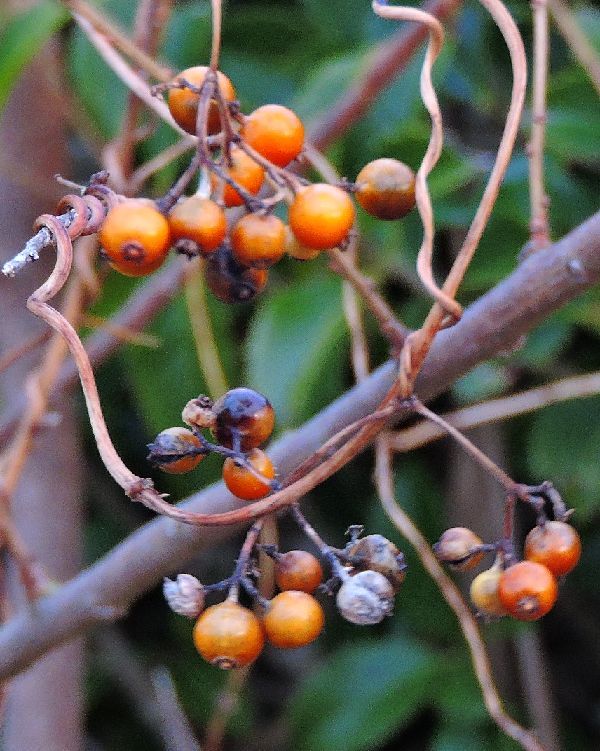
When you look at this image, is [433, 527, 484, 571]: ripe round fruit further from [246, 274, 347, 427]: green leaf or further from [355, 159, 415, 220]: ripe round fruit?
[246, 274, 347, 427]: green leaf

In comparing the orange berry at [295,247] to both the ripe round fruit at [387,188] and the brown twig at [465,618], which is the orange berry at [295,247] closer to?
the ripe round fruit at [387,188]

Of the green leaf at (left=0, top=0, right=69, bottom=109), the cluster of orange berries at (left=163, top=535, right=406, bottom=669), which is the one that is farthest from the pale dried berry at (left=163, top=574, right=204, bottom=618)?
the green leaf at (left=0, top=0, right=69, bottom=109)

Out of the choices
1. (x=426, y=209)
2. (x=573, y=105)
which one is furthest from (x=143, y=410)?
(x=426, y=209)

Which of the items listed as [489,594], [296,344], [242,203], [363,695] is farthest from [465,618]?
[363,695]

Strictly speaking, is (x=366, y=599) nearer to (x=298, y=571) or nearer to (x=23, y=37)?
(x=298, y=571)

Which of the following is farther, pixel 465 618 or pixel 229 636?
pixel 465 618

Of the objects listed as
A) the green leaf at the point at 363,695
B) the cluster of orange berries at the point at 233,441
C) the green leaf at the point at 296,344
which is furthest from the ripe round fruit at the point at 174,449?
the green leaf at the point at 363,695
